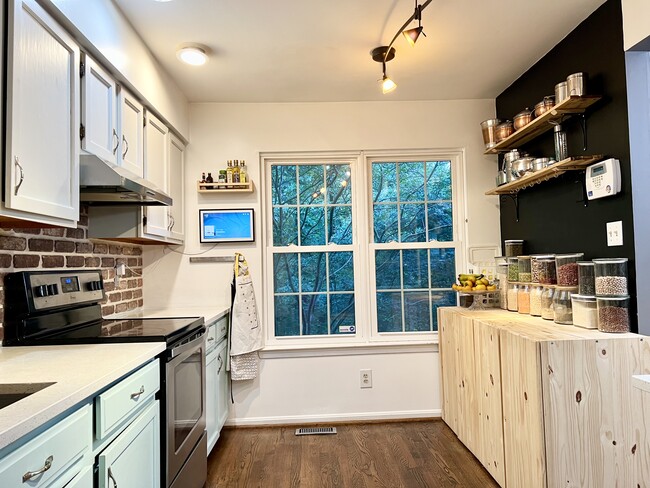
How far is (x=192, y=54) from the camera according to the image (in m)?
2.38

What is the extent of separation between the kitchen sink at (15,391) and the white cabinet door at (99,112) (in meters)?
1.02

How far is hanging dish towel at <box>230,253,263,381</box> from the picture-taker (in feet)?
9.77

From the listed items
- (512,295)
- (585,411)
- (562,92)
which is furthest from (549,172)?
(585,411)

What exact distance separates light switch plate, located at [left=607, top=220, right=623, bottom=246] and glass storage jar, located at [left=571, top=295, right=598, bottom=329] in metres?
0.29

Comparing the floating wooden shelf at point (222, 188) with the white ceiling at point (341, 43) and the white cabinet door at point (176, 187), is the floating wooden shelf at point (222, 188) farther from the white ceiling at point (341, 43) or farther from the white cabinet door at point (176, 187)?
the white ceiling at point (341, 43)

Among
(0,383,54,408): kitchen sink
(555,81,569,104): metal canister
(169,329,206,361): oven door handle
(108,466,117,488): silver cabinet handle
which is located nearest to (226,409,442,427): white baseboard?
(169,329,206,361): oven door handle

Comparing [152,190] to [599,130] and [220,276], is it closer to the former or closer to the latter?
[220,276]

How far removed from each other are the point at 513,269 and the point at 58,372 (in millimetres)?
2514

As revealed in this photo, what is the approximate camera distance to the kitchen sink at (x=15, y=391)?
3.23 ft

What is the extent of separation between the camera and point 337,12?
2084 millimetres

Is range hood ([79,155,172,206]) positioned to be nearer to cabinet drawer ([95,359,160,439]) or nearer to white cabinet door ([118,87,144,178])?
white cabinet door ([118,87,144,178])

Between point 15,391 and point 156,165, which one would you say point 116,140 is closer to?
point 156,165

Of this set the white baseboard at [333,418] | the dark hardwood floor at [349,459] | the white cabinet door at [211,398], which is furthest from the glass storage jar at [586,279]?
the white cabinet door at [211,398]

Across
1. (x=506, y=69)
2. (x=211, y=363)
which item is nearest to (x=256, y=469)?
(x=211, y=363)
